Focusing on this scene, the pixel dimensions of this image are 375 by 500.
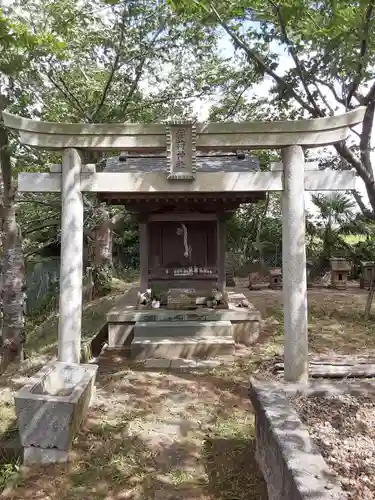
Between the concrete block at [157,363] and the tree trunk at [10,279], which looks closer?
the concrete block at [157,363]

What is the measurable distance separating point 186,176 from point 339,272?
38.3 feet

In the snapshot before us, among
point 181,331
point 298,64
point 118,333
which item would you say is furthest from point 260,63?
point 118,333

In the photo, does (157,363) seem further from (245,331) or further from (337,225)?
(337,225)

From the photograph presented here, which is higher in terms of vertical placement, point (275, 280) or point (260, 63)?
point (260, 63)

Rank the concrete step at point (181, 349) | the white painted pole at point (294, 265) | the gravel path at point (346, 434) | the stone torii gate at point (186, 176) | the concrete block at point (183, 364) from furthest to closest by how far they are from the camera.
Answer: the concrete step at point (181, 349) < the concrete block at point (183, 364) < the stone torii gate at point (186, 176) < the white painted pole at point (294, 265) < the gravel path at point (346, 434)

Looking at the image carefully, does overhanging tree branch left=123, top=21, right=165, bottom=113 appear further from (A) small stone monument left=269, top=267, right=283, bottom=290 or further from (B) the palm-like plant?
(B) the palm-like plant

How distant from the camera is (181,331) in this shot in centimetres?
834

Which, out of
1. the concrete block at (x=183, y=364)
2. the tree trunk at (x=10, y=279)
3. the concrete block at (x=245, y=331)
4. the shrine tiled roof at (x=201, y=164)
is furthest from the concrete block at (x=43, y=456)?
the shrine tiled roof at (x=201, y=164)

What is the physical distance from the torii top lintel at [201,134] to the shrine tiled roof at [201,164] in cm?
281

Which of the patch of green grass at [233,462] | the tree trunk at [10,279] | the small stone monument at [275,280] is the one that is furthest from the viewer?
the small stone monument at [275,280]

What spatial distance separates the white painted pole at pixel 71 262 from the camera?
5.38 meters

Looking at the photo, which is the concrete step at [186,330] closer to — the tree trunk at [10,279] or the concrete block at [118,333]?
the concrete block at [118,333]

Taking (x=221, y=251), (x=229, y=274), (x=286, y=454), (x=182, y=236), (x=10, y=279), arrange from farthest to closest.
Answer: (x=229, y=274)
(x=182, y=236)
(x=221, y=251)
(x=10, y=279)
(x=286, y=454)

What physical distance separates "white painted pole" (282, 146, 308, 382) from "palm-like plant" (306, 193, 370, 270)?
12.6 m
